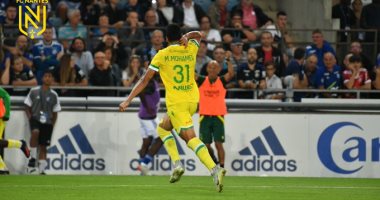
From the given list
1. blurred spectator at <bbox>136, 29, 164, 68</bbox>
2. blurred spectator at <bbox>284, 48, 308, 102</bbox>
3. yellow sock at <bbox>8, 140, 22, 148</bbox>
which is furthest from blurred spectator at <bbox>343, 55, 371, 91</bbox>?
yellow sock at <bbox>8, 140, 22, 148</bbox>

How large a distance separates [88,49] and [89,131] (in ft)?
8.56

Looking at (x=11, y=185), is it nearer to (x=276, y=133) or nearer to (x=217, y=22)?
(x=276, y=133)

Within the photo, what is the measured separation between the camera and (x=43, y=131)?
20.7 metres

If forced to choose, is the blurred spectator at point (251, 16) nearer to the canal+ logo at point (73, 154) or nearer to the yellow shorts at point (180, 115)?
the canal+ logo at point (73, 154)

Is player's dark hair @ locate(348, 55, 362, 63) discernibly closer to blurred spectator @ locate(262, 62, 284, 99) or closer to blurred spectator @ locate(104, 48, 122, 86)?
blurred spectator @ locate(262, 62, 284, 99)

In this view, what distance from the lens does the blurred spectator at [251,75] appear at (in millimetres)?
22125

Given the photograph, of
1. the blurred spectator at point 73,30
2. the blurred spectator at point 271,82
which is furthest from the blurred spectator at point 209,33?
the blurred spectator at point 73,30

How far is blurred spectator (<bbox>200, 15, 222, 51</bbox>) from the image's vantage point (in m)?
23.7

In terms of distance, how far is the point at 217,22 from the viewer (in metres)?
25.0

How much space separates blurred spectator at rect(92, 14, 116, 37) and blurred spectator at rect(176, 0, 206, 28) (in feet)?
6.15

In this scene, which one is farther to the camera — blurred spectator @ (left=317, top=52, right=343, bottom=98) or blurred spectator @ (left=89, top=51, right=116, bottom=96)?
blurred spectator @ (left=317, top=52, right=343, bottom=98)

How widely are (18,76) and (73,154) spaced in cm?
214

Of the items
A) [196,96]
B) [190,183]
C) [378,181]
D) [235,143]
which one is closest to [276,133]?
[235,143]

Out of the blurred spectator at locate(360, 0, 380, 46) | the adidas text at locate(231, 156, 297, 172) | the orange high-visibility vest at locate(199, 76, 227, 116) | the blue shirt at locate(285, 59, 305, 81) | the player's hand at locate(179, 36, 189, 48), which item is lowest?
the adidas text at locate(231, 156, 297, 172)
